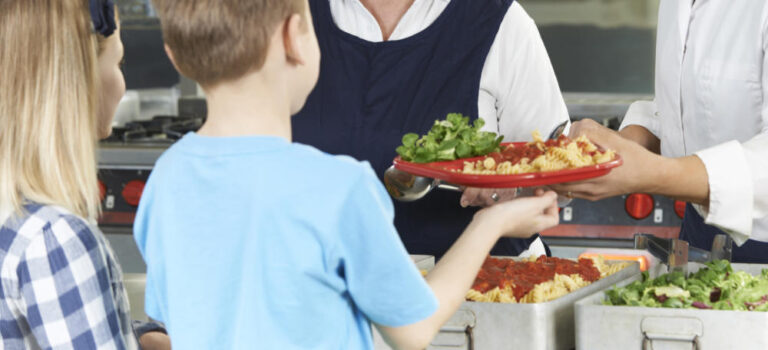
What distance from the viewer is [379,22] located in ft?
6.01

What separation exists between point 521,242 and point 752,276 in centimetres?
51

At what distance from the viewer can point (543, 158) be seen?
124cm

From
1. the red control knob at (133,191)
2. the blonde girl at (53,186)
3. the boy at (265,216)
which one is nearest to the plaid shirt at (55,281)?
the blonde girl at (53,186)

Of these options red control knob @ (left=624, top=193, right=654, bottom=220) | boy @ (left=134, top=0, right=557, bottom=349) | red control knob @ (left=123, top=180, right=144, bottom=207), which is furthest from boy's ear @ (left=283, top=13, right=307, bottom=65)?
red control knob @ (left=123, top=180, right=144, bottom=207)

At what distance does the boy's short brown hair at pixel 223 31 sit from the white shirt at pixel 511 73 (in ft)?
2.77

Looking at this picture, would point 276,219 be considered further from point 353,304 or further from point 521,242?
point 521,242

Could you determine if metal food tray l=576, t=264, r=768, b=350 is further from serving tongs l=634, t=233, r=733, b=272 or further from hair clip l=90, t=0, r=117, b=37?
hair clip l=90, t=0, r=117, b=37

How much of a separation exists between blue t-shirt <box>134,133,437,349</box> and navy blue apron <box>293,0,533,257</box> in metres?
0.78

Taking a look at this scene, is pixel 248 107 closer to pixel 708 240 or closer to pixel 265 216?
pixel 265 216

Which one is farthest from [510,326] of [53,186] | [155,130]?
[155,130]

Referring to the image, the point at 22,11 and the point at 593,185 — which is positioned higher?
the point at 22,11

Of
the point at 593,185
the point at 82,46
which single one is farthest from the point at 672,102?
the point at 82,46

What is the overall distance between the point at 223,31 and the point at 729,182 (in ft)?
2.61

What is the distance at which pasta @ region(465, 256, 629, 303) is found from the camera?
4.20 feet
